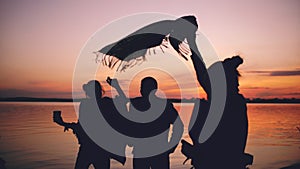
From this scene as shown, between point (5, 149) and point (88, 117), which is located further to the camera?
point (5, 149)

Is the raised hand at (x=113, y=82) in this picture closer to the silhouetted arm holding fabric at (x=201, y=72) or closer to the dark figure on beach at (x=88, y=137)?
the dark figure on beach at (x=88, y=137)

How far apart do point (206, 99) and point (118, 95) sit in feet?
3.66

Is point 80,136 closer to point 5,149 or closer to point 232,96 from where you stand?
point 232,96

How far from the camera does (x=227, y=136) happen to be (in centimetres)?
470

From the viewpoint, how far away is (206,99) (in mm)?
4723

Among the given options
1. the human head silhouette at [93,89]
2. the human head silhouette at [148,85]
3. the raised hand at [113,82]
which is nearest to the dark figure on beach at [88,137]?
the human head silhouette at [93,89]

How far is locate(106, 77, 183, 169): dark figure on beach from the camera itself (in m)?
4.71

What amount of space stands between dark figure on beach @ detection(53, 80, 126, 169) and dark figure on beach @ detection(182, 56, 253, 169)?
1.03 meters

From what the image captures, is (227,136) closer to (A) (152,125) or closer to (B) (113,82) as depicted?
(A) (152,125)

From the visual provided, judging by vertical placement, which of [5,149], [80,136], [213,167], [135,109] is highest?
[135,109]

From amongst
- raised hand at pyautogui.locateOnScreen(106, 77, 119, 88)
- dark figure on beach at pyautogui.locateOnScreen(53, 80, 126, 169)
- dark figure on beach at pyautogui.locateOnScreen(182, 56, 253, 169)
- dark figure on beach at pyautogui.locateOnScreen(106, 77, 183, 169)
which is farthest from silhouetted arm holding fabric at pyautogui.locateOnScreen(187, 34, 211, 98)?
dark figure on beach at pyautogui.locateOnScreen(53, 80, 126, 169)

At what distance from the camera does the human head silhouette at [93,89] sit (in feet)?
16.2

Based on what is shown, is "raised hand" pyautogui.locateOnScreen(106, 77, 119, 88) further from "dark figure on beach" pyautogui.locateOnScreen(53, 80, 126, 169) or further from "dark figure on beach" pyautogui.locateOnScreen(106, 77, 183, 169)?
"dark figure on beach" pyautogui.locateOnScreen(106, 77, 183, 169)

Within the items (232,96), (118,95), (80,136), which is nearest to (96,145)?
(80,136)
